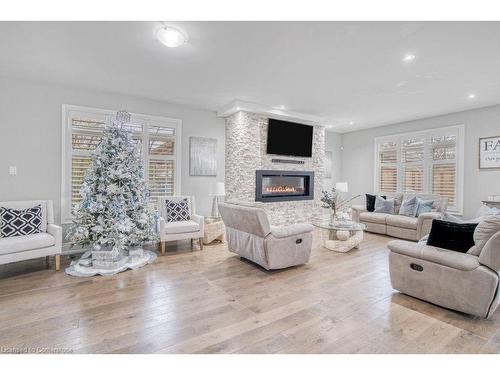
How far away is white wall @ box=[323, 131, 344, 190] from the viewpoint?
27.9 ft

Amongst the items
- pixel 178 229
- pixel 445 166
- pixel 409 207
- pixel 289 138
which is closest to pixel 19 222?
pixel 178 229

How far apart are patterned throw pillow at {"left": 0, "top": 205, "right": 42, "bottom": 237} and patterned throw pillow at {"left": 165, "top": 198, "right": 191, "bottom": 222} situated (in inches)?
72.6

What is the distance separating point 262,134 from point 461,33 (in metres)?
3.71

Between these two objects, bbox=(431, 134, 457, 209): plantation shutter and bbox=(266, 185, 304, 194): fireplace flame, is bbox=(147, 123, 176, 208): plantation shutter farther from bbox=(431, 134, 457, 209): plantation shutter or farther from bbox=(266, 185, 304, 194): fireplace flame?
bbox=(431, 134, 457, 209): plantation shutter

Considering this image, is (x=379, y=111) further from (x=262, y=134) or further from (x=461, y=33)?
(x=461, y=33)

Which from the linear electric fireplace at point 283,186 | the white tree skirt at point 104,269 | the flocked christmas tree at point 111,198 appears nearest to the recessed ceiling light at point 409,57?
the linear electric fireplace at point 283,186

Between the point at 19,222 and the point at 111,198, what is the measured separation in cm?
125

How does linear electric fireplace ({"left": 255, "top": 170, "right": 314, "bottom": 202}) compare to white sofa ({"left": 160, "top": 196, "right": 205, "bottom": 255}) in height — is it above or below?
above

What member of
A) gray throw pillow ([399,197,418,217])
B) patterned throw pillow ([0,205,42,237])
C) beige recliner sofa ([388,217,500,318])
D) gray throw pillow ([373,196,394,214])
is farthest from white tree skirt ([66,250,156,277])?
gray throw pillow ([399,197,418,217])

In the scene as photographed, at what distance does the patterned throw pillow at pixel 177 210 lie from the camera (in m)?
4.76

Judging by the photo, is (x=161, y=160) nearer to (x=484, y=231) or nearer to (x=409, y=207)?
(x=484, y=231)

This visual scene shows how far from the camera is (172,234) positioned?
4422 millimetres

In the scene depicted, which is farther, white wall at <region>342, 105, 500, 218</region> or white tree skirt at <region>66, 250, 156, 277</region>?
white wall at <region>342, 105, 500, 218</region>
